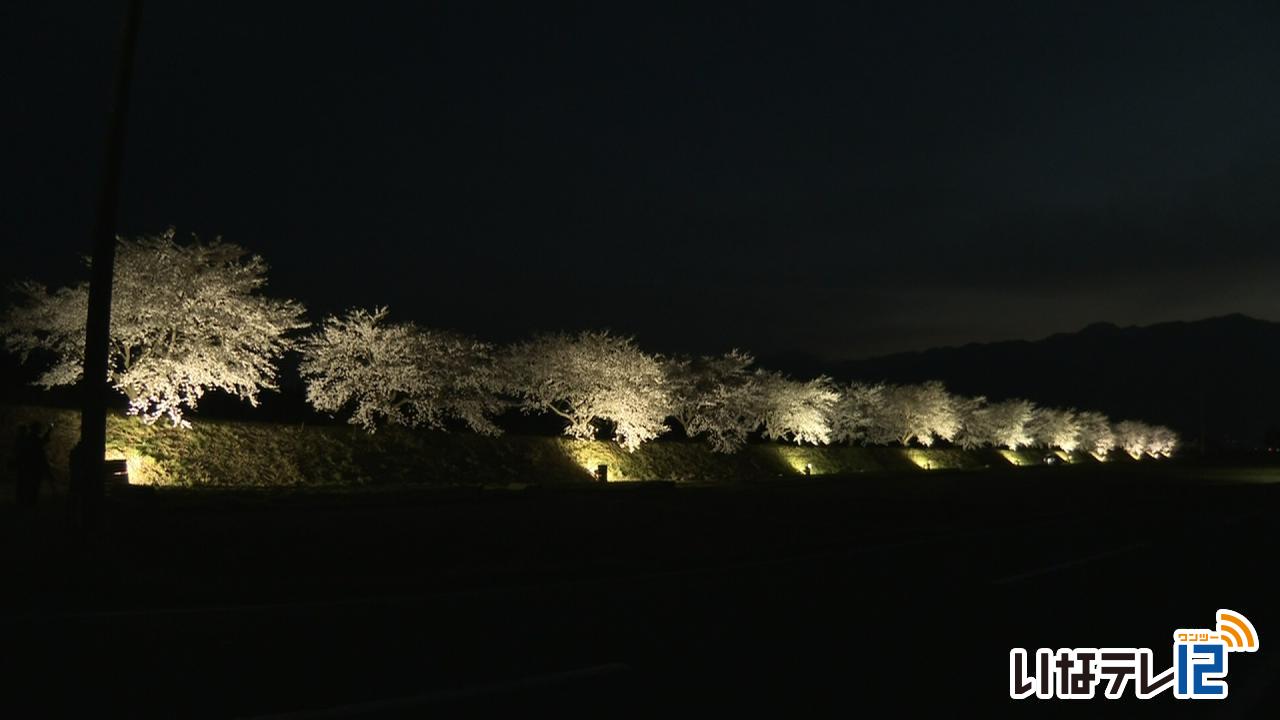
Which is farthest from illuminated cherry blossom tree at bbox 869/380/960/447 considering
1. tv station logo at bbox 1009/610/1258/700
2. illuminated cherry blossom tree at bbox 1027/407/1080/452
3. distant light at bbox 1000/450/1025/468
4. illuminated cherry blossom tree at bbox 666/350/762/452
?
tv station logo at bbox 1009/610/1258/700

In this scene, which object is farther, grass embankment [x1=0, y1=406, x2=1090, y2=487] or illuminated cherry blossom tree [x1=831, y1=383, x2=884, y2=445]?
illuminated cherry blossom tree [x1=831, y1=383, x2=884, y2=445]

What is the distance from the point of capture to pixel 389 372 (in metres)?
36.3

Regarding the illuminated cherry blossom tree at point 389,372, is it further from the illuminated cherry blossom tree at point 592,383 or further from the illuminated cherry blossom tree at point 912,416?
the illuminated cherry blossom tree at point 912,416

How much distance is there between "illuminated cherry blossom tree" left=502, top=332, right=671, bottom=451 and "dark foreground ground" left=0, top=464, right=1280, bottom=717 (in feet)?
88.5

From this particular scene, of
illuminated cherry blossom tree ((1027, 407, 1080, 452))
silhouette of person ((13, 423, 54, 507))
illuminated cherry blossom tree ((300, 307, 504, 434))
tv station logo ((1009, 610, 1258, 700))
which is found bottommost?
tv station logo ((1009, 610, 1258, 700))

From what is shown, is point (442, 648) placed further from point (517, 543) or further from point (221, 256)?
point (221, 256)

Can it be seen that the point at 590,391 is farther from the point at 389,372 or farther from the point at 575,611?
the point at 575,611

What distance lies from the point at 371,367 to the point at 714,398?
25.6 m

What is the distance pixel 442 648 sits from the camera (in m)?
7.68

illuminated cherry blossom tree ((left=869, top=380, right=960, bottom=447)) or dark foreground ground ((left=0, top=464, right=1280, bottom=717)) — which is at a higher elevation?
illuminated cherry blossom tree ((left=869, top=380, right=960, bottom=447))

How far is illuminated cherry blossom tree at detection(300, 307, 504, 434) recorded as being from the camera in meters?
35.7

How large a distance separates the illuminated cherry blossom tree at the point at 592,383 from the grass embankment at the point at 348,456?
168cm

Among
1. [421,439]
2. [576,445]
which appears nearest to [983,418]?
[576,445]

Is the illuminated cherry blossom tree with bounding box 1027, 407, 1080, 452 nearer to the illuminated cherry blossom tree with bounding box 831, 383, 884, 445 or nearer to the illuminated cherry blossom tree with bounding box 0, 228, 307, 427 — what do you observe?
the illuminated cherry blossom tree with bounding box 831, 383, 884, 445
